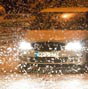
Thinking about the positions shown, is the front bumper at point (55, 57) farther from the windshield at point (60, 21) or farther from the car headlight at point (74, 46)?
the windshield at point (60, 21)

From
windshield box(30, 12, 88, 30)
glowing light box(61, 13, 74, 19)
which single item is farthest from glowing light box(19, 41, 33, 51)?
glowing light box(61, 13, 74, 19)

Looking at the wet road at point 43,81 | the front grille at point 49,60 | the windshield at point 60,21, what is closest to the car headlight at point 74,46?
the front grille at point 49,60

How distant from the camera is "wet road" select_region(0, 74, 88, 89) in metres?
9.50

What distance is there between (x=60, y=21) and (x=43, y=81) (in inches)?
130

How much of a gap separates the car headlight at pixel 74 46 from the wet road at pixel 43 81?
67 centimetres

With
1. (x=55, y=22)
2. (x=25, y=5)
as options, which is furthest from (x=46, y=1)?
(x=55, y=22)

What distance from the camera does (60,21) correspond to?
13008 millimetres

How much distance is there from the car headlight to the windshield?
1.58 metres

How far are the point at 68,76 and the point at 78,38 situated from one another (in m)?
1.13

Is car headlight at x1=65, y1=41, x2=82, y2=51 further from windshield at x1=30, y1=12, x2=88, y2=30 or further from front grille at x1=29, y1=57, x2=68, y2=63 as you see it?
windshield at x1=30, y1=12, x2=88, y2=30

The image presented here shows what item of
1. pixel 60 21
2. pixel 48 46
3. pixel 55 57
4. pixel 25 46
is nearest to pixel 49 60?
pixel 55 57

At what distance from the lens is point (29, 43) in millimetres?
11086

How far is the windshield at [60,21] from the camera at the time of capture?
12.7m

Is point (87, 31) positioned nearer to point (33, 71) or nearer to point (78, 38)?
point (78, 38)
